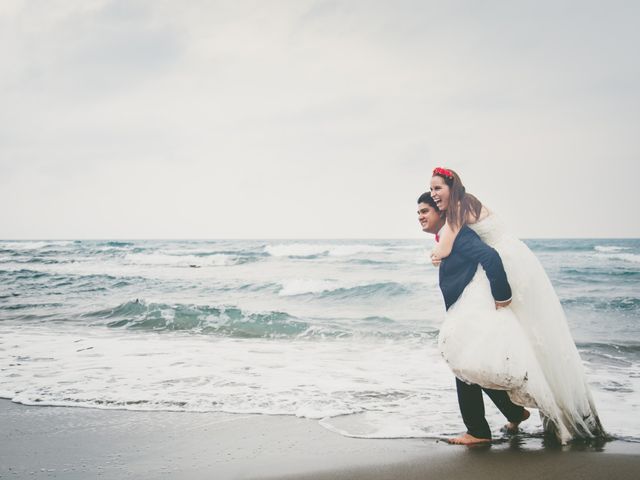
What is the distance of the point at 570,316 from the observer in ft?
41.1

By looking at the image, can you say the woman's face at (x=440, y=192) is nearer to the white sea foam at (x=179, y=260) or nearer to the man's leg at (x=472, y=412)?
the man's leg at (x=472, y=412)

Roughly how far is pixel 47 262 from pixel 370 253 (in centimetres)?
2419

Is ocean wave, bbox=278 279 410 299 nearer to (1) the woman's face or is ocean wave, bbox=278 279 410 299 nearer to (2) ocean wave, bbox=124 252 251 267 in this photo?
(1) the woman's face

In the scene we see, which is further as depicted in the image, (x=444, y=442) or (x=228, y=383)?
(x=228, y=383)

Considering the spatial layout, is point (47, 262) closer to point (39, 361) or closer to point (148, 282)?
point (148, 282)

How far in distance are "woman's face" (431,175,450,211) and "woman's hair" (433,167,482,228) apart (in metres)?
0.02

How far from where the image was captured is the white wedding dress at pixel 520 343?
128 inches

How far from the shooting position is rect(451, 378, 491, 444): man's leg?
3605mm

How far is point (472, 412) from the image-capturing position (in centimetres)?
366

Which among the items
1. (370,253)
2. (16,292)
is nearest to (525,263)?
(16,292)

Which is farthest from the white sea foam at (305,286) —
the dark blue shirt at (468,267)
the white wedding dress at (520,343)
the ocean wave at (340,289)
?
the white wedding dress at (520,343)

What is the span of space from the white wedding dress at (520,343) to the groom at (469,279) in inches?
3.3

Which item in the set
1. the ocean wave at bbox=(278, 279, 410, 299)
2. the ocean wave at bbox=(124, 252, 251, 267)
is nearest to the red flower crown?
the ocean wave at bbox=(278, 279, 410, 299)

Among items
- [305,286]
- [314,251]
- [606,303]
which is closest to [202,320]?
[305,286]
